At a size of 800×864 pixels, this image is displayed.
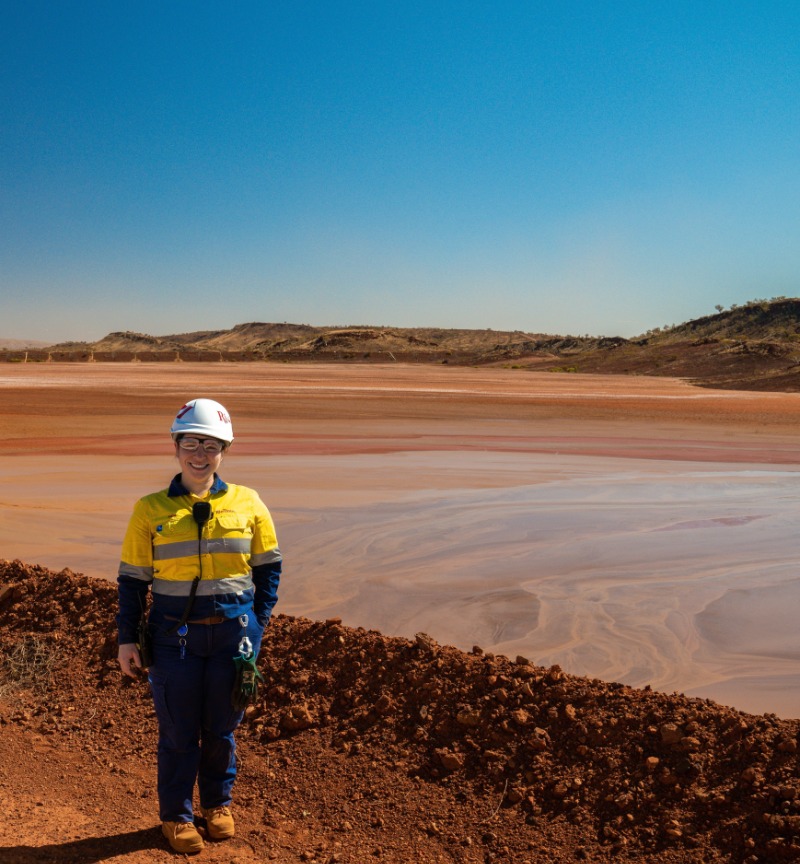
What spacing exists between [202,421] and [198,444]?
0.10 m

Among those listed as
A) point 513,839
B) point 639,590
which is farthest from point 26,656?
point 639,590

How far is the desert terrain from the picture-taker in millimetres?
4336

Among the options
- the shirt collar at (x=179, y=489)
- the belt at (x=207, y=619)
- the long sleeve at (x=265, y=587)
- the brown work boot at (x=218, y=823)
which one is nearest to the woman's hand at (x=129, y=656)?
the belt at (x=207, y=619)

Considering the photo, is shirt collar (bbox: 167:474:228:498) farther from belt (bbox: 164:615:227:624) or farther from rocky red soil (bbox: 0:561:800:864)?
rocky red soil (bbox: 0:561:800:864)

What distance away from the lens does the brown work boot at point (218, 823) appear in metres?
4.18

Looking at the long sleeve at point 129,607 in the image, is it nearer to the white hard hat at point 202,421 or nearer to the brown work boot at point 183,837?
the white hard hat at point 202,421

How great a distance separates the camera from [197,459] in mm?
3805

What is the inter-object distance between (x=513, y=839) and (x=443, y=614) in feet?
11.6

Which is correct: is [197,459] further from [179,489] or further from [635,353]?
[635,353]

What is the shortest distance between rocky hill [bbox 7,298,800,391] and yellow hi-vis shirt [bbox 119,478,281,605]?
45629 millimetres

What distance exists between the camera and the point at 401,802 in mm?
4613

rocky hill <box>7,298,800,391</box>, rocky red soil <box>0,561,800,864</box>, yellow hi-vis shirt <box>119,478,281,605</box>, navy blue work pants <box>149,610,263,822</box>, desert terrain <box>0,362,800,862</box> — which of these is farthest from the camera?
rocky hill <box>7,298,800,391</box>

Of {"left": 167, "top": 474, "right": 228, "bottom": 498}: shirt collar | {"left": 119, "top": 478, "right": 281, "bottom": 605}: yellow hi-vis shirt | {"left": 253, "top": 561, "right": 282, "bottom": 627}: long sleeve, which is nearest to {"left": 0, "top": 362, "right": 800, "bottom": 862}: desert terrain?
{"left": 253, "top": 561, "right": 282, "bottom": 627}: long sleeve

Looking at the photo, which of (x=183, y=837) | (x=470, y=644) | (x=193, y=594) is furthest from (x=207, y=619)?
(x=470, y=644)
